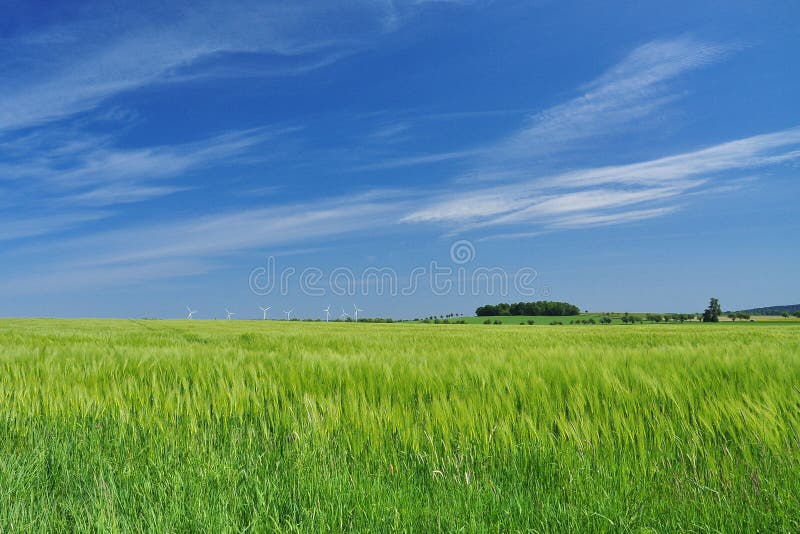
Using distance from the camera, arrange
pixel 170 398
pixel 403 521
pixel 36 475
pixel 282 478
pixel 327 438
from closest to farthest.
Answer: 1. pixel 403 521
2. pixel 282 478
3. pixel 36 475
4. pixel 327 438
5. pixel 170 398

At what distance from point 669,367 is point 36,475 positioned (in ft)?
15.7

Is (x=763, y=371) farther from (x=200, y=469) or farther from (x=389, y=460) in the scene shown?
(x=200, y=469)

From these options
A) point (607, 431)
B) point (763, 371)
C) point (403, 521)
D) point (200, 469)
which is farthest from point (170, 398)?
point (763, 371)

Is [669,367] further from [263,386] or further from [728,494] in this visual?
[263,386]

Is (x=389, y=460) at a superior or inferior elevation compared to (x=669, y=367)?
inferior

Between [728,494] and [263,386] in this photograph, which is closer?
[728,494]

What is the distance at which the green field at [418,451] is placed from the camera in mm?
1931

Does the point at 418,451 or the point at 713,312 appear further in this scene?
the point at 713,312

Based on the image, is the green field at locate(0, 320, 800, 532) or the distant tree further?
the distant tree

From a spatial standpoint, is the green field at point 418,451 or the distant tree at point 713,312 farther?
the distant tree at point 713,312

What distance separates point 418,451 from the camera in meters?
2.67

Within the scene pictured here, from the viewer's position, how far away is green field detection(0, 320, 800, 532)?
1.93 metres

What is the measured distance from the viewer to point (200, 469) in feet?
7.74

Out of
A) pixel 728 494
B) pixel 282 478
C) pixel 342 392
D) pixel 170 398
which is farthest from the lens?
pixel 342 392
